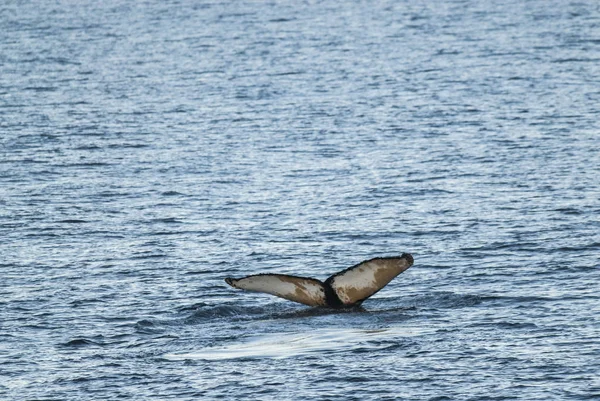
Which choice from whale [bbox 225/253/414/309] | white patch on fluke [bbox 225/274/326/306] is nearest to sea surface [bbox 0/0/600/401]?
whale [bbox 225/253/414/309]

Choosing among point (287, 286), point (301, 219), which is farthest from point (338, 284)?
point (301, 219)

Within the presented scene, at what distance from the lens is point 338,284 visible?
24.8 m

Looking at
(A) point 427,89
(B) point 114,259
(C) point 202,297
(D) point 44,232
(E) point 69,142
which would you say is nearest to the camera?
(C) point 202,297

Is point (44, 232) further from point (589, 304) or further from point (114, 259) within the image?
point (589, 304)

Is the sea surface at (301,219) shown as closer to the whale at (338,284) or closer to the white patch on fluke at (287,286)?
the whale at (338,284)

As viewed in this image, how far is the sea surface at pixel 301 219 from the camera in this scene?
22.9m

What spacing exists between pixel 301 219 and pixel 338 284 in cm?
1292

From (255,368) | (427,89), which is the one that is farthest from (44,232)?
(427,89)

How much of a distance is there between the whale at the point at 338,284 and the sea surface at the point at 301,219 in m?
0.34

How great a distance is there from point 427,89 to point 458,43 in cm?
2245

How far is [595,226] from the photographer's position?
34.7m

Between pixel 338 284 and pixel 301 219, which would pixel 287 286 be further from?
pixel 301 219

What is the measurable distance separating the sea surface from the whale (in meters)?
0.34

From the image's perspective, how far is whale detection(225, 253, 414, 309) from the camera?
2403 cm
